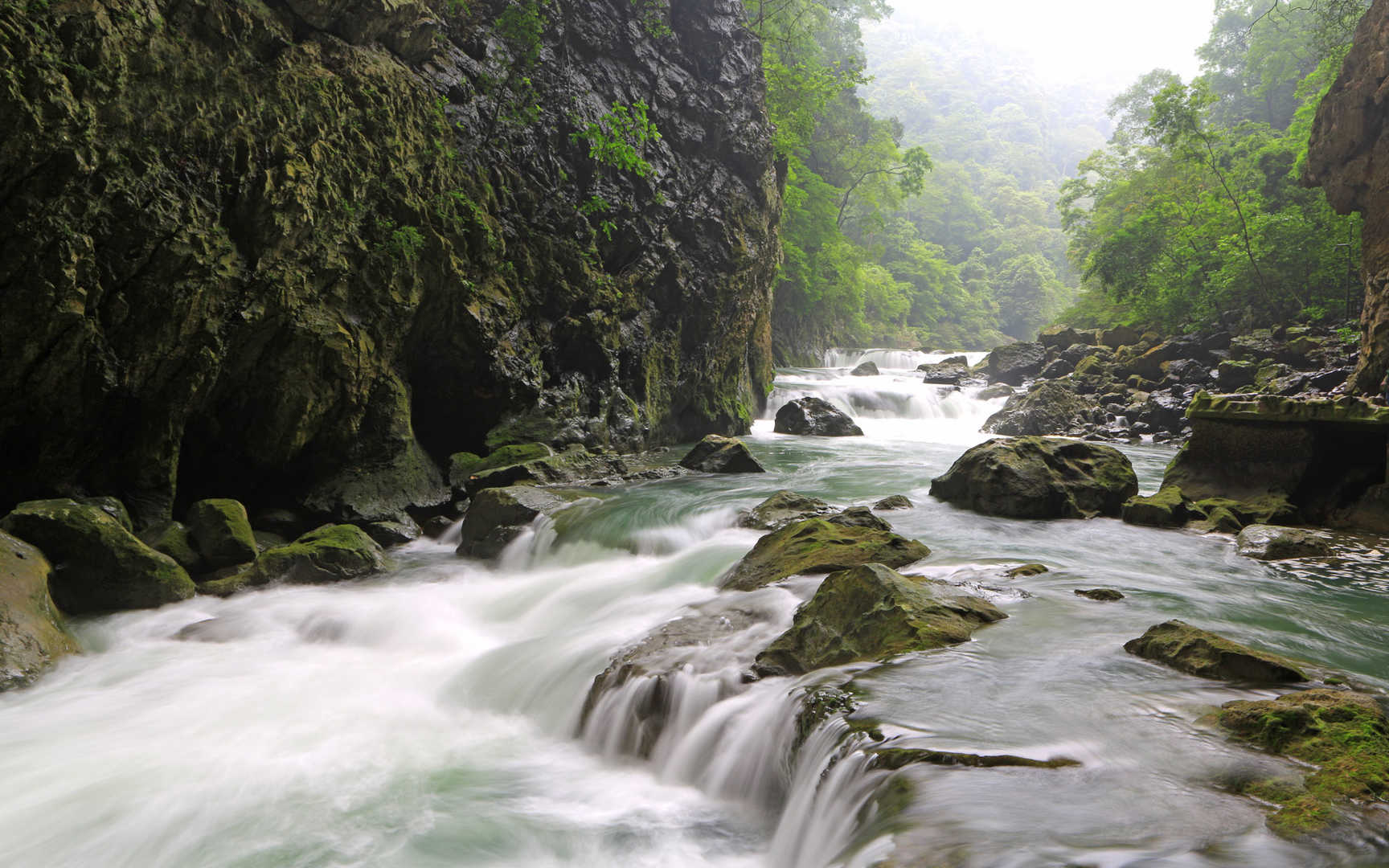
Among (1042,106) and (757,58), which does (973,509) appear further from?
(1042,106)

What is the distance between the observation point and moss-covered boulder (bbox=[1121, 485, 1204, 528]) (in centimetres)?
844

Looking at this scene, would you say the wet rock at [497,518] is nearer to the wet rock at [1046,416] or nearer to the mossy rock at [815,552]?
the mossy rock at [815,552]

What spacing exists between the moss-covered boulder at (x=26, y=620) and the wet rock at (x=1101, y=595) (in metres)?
7.63

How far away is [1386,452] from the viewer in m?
7.89

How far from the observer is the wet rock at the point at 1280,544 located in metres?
7.09

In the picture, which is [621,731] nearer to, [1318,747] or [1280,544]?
[1318,747]

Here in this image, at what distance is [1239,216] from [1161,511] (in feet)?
63.2

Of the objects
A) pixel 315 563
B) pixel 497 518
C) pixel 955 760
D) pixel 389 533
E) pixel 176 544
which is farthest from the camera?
pixel 389 533

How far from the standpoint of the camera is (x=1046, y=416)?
19766mm

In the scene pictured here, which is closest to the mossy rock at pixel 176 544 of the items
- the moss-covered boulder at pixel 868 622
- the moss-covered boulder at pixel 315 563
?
the moss-covered boulder at pixel 315 563

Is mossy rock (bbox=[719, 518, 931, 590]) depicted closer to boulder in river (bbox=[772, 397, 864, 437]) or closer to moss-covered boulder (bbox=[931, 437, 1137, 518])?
moss-covered boulder (bbox=[931, 437, 1137, 518])

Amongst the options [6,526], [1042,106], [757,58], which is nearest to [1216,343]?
[757,58]

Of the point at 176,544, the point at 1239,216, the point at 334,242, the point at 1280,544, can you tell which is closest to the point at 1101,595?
the point at 1280,544

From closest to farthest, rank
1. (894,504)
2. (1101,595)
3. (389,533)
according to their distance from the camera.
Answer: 1. (1101,595)
2. (389,533)
3. (894,504)
